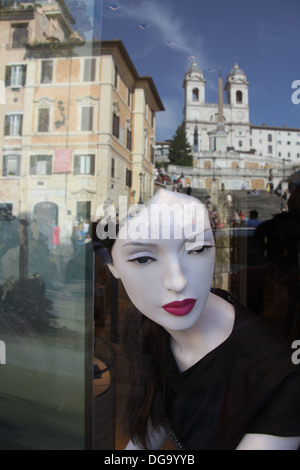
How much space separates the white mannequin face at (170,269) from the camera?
0.82 metres

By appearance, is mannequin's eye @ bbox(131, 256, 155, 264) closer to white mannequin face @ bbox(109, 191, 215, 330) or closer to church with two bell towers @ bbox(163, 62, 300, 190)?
white mannequin face @ bbox(109, 191, 215, 330)

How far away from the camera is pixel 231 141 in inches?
43.9

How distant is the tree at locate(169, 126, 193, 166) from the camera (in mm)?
1099

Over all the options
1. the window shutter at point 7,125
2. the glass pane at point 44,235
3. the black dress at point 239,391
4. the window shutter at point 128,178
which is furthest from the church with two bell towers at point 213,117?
the window shutter at point 7,125

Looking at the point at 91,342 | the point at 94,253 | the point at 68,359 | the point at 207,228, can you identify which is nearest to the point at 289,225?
the point at 207,228

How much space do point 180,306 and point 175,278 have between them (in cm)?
8

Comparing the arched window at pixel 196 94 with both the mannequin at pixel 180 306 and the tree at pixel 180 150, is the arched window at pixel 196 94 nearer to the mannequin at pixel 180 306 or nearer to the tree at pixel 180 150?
the tree at pixel 180 150

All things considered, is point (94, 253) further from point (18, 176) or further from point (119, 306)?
point (18, 176)

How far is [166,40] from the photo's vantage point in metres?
1.05

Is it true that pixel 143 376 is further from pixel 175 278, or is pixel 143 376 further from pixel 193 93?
pixel 193 93

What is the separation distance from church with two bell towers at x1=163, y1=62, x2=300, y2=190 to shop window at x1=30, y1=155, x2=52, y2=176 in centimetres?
49
